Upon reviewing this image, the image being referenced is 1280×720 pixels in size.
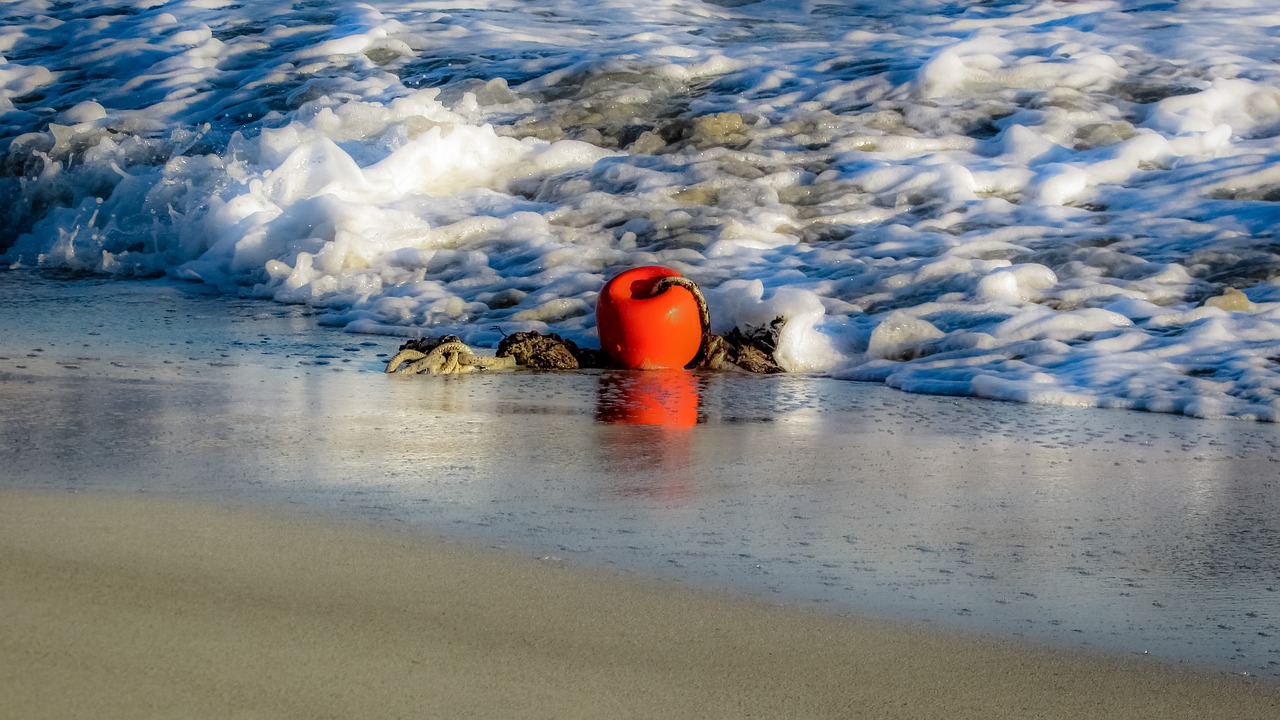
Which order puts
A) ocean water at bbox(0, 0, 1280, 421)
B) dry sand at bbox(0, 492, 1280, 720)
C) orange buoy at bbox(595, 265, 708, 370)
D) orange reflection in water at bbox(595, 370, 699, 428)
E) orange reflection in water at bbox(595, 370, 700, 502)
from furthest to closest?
ocean water at bbox(0, 0, 1280, 421) → orange buoy at bbox(595, 265, 708, 370) → orange reflection in water at bbox(595, 370, 699, 428) → orange reflection in water at bbox(595, 370, 700, 502) → dry sand at bbox(0, 492, 1280, 720)

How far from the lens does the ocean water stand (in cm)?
657

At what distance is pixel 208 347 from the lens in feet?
20.5

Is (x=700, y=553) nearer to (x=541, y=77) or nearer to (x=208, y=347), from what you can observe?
(x=208, y=347)

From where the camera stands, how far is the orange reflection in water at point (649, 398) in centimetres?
482

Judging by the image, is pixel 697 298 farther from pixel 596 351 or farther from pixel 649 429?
pixel 649 429

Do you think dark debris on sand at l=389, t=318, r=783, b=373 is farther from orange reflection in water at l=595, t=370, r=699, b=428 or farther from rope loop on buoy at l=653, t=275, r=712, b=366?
orange reflection in water at l=595, t=370, r=699, b=428

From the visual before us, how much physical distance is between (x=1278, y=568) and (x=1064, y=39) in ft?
30.0

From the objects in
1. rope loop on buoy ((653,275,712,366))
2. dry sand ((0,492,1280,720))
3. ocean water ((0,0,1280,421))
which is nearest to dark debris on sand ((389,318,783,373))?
→ rope loop on buoy ((653,275,712,366))

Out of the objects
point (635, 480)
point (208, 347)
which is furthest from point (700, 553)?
point (208, 347)

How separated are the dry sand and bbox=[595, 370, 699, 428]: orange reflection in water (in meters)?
1.92

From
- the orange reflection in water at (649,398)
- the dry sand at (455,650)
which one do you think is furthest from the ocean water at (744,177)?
the dry sand at (455,650)

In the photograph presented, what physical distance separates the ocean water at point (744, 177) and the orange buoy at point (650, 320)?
573 mm

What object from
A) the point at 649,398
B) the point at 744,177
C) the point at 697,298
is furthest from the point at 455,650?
the point at 744,177

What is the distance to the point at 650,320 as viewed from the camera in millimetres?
5910
